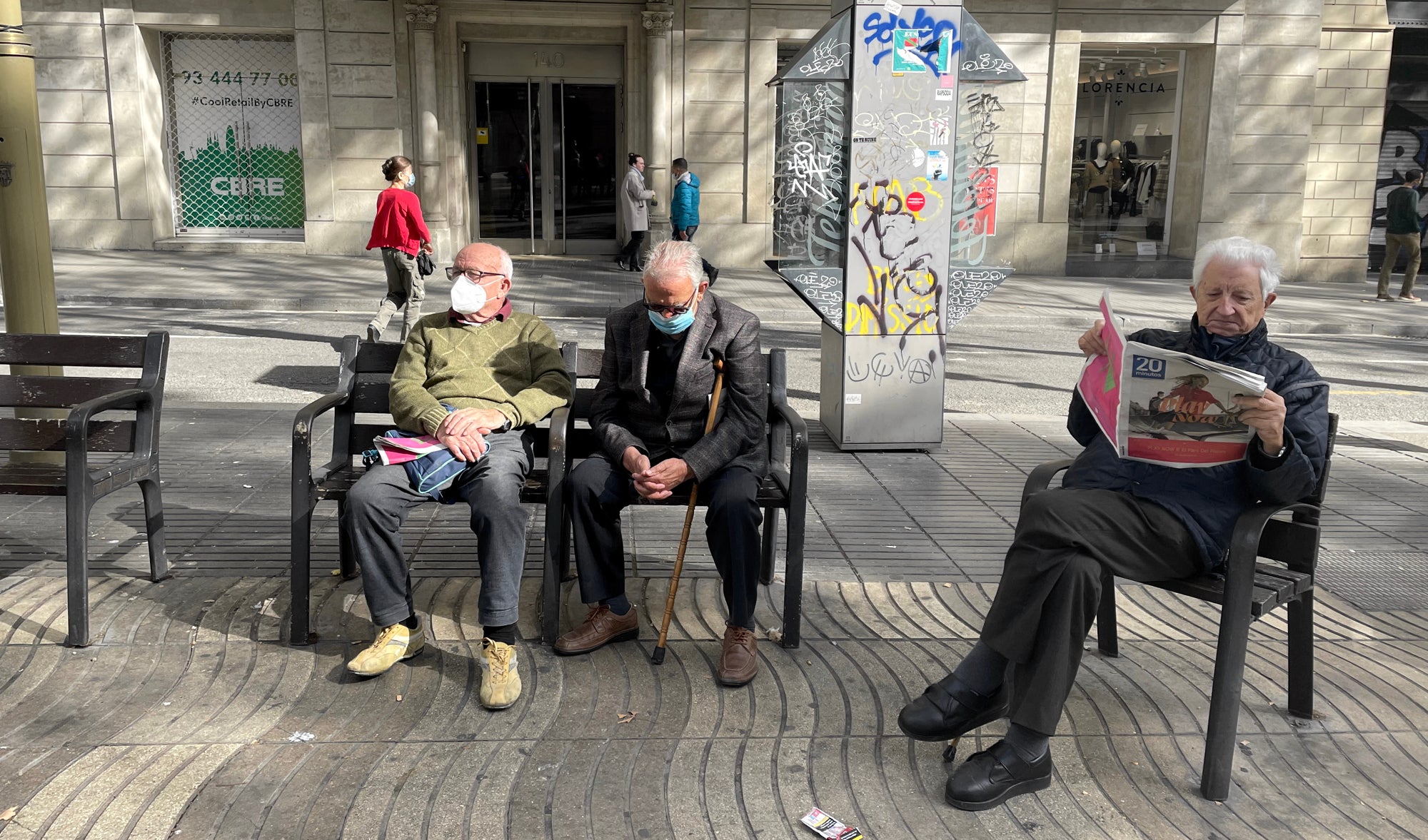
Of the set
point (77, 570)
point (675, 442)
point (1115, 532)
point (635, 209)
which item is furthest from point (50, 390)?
point (635, 209)

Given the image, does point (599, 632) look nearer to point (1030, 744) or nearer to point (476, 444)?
point (476, 444)

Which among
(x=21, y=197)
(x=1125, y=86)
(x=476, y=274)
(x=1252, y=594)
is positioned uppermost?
(x=1125, y=86)

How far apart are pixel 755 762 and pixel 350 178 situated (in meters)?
15.8

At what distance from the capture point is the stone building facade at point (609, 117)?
16953 millimetres

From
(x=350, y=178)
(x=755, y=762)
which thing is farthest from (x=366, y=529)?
(x=350, y=178)

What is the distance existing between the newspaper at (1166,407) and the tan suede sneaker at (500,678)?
1.84 metres

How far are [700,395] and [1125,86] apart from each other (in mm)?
16590

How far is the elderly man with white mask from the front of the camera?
11.8 ft

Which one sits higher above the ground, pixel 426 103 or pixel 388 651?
pixel 426 103

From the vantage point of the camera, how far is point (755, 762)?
320cm

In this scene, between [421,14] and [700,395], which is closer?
[700,395]

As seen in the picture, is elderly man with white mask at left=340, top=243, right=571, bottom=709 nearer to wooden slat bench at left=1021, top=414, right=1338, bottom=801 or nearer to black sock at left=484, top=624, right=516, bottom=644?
black sock at left=484, top=624, right=516, bottom=644

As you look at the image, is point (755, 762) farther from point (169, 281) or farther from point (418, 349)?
point (169, 281)

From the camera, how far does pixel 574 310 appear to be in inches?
525
